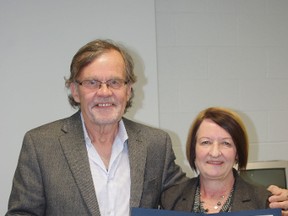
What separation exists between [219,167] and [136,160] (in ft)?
1.23

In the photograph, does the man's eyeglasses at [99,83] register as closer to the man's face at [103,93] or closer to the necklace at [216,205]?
the man's face at [103,93]

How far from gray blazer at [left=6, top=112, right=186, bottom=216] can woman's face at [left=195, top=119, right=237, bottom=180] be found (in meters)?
0.28

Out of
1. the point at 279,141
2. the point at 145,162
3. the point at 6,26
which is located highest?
the point at 6,26

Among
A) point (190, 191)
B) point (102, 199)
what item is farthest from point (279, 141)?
point (102, 199)

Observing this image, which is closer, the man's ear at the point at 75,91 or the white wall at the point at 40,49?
the man's ear at the point at 75,91

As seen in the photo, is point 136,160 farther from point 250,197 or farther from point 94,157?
point 250,197

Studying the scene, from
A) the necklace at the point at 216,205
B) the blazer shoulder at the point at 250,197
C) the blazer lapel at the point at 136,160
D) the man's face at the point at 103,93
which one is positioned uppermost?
the man's face at the point at 103,93

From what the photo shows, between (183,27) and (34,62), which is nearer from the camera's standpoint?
(34,62)

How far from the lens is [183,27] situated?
2840 mm

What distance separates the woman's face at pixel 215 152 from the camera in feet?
4.83

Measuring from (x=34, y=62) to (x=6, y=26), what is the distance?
0.28 m

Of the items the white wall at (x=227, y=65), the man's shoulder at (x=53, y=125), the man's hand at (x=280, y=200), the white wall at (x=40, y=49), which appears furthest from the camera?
the white wall at (x=227, y=65)

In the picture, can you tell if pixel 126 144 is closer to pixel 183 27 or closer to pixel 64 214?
pixel 64 214

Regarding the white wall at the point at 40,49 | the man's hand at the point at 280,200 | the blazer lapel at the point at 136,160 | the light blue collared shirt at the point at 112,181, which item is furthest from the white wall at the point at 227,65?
the man's hand at the point at 280,200
